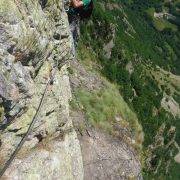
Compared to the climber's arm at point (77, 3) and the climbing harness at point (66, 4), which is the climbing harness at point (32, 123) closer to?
the climbing harness at point (66, 4)

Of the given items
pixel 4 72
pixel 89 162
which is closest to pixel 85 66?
pixel 89 162

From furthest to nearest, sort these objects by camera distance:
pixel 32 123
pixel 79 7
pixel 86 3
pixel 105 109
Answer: pixel 105 109
pixel 79 7
pixel 86 3
pixel 32 123

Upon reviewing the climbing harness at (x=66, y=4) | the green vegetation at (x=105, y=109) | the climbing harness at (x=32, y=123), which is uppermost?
the climbing harness at (x=66, y=4)

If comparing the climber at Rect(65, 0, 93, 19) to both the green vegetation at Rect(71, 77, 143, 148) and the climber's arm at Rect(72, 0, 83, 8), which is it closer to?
the climber's arm at Rect(72, 0, 83, 8)

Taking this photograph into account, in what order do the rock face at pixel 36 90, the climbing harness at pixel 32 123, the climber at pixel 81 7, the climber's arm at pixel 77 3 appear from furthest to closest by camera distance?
the climber's arm at pixel 77 3 < the climber at pixel 81 7 < the climbing harness at pixel 32 123 < the rock face at pixel 36 90

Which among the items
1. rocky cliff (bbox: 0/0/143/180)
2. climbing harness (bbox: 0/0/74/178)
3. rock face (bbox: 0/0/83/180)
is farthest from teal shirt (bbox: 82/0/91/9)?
climbing harness (bbox: 0/0/74/178)

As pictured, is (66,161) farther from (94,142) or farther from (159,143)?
(159,143)

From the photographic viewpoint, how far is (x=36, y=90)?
24609 millimetres

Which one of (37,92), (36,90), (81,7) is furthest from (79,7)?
(36,90)

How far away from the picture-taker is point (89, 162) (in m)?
41.1

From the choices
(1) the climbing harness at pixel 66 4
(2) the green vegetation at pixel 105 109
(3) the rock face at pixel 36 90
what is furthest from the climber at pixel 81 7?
(2) the green vegetation at pixel 105 109

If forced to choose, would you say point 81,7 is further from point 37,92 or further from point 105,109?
point 105,109

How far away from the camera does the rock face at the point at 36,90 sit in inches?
809

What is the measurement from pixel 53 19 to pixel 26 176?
884cm
